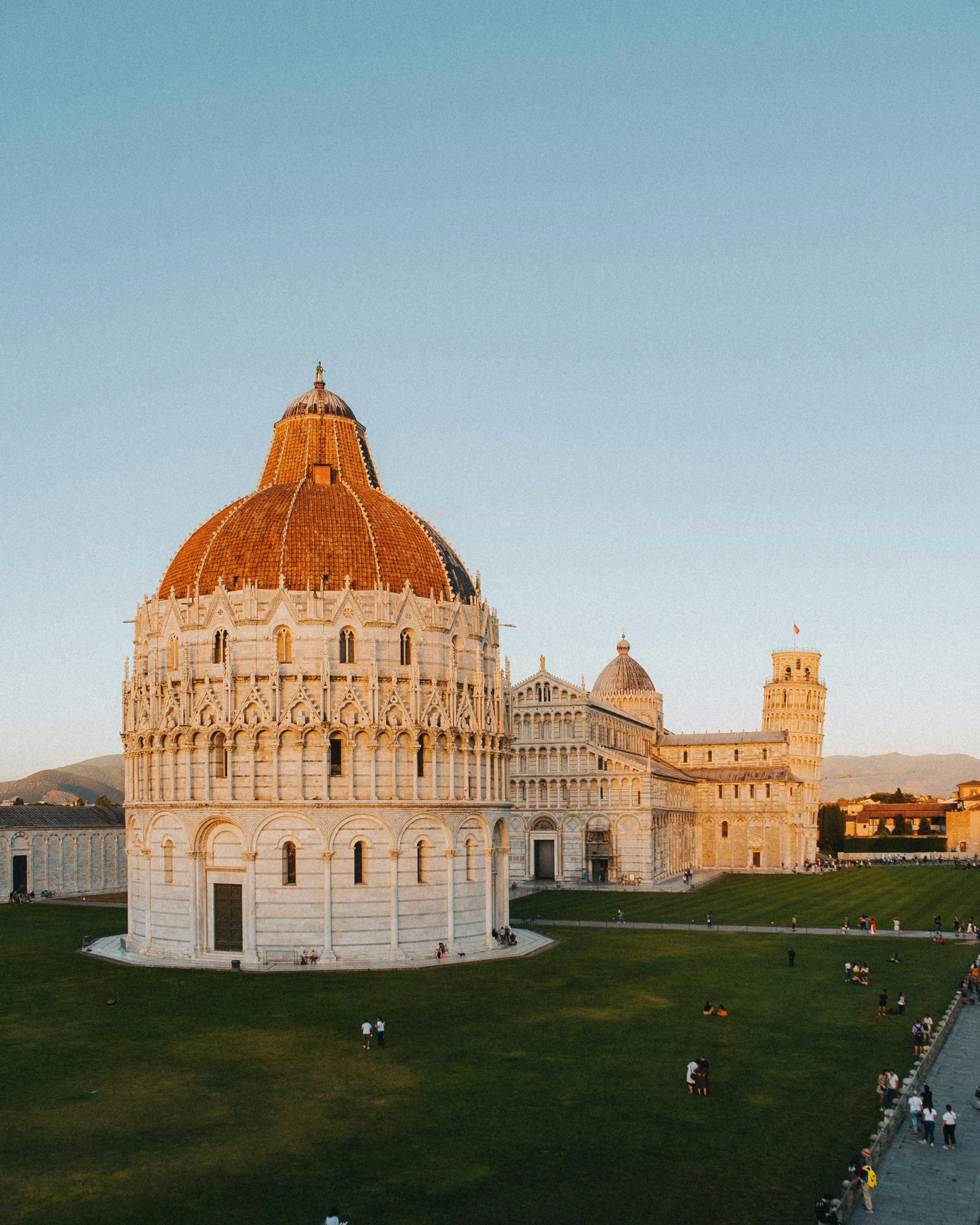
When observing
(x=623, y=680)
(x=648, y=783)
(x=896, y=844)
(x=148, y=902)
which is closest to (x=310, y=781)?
(x=148, y=902)

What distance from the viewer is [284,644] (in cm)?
5675

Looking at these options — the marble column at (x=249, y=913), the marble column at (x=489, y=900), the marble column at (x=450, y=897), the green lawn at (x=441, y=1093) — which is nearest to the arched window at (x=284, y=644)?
the marble column at (x=249, y=913)

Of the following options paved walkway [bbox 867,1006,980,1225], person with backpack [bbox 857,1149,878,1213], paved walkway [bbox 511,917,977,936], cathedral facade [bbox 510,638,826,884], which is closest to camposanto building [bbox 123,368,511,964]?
paved walkway [bbox 511,917,977,936]

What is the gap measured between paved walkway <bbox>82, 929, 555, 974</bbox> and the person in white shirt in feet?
95.7

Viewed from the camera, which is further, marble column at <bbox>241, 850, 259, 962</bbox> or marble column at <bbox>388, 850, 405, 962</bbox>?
marble column at <bbox>388, 850, 405, 962</bbox>

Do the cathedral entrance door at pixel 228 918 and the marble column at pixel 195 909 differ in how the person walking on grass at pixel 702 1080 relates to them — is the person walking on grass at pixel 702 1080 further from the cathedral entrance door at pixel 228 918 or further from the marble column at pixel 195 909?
the marble column at pixel 195 909

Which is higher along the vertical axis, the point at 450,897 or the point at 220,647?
the point at 220,647

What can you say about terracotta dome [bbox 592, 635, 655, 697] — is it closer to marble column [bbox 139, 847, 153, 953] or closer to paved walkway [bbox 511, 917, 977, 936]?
paved walkway [bbox 511, 917, 977, 936]

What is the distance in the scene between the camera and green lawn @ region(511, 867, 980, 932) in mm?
75938

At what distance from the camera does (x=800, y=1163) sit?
85.5ft

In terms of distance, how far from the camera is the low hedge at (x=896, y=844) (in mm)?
153375

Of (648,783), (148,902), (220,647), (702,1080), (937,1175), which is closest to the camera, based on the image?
(937,1175)

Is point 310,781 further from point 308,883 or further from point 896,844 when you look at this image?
point 896,844

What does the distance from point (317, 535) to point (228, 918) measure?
65.4ft
